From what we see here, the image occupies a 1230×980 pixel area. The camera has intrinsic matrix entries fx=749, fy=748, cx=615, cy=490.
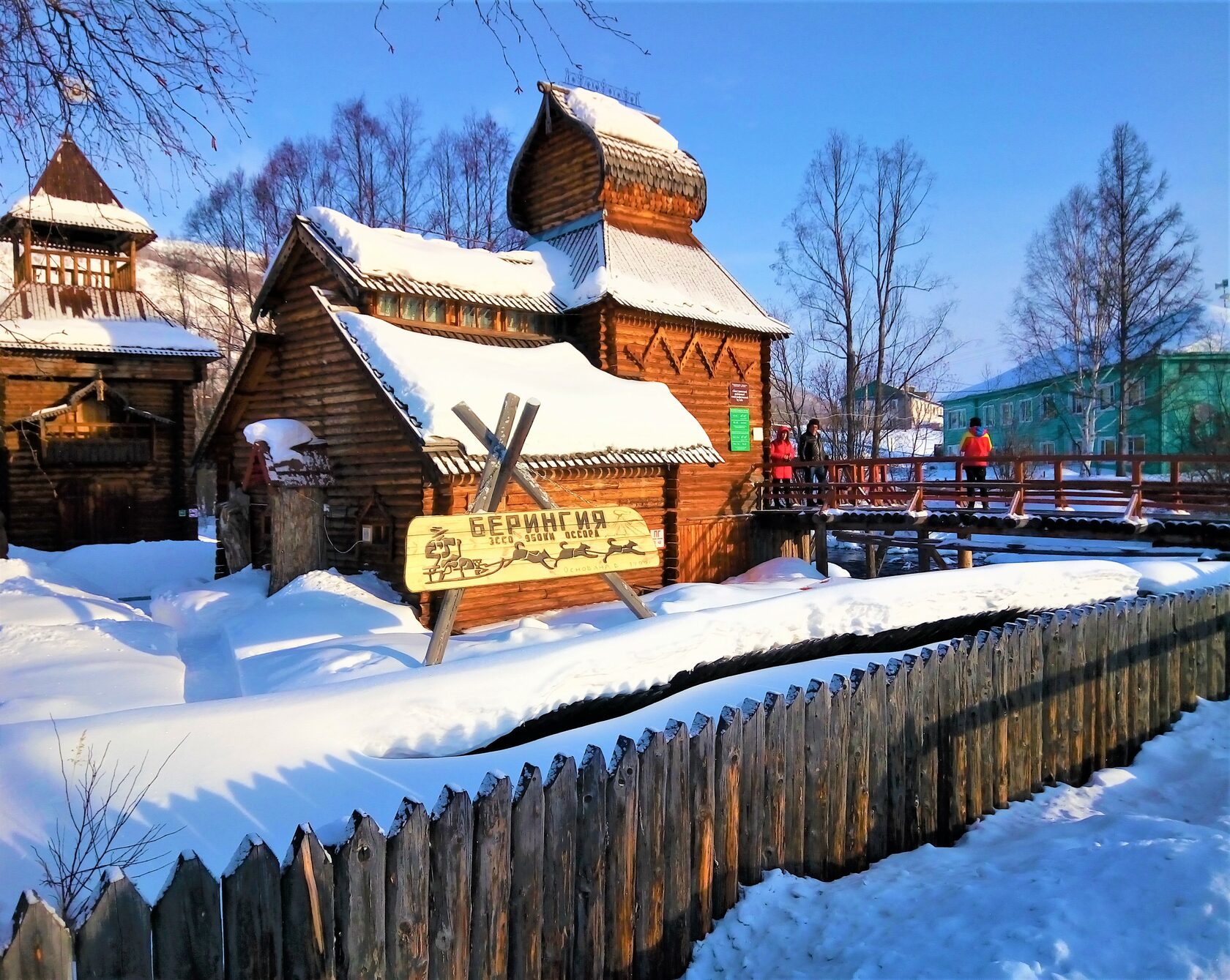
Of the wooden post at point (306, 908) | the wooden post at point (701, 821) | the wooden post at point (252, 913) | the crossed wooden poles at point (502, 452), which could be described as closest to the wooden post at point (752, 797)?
the wooden post at point (701, 821)

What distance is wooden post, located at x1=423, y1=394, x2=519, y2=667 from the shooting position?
7840 millimetres

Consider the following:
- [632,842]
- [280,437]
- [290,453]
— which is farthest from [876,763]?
[280,437]

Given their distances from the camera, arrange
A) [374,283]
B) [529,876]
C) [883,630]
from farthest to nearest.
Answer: [374,283], [883,630], [529,876]

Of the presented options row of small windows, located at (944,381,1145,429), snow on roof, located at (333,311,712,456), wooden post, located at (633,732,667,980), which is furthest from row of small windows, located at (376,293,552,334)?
row of small windows, located at (944,381,1145,429)

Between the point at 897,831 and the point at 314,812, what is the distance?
12.3 ft

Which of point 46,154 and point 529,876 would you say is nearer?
point 529,876

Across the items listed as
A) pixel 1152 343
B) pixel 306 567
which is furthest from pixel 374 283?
pixel 1152 343

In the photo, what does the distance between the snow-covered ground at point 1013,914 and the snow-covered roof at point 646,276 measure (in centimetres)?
1393

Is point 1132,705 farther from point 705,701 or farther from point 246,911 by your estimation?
point 246,911

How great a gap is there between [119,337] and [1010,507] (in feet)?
89.2

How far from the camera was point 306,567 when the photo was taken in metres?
12.8

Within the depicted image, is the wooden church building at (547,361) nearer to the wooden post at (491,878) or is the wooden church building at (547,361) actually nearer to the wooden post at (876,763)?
the wooden post at (876,763)

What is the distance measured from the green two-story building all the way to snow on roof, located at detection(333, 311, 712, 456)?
1365 centimetres

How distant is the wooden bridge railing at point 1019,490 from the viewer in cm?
1396
